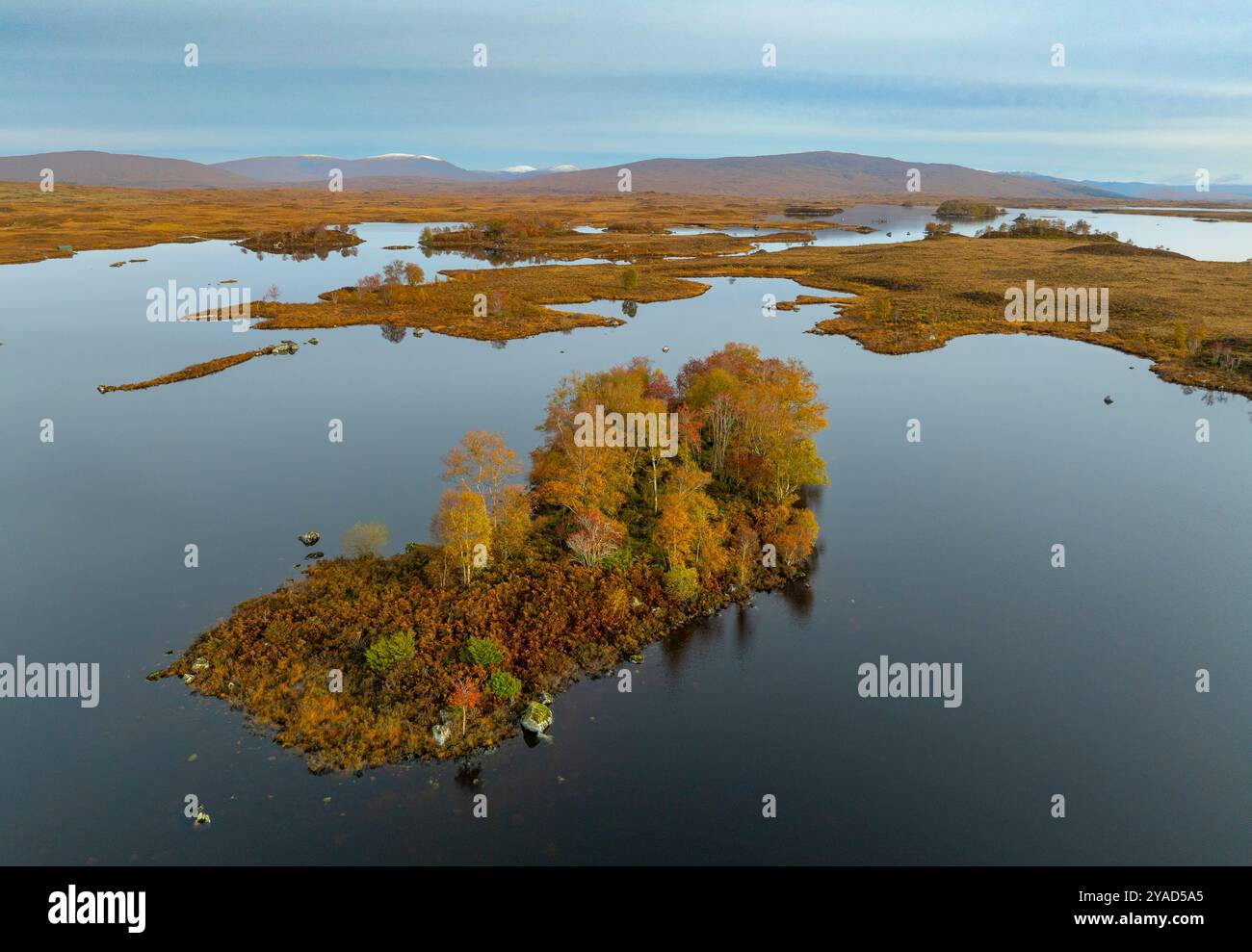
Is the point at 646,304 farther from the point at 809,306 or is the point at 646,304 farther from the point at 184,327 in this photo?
the point at 184,327

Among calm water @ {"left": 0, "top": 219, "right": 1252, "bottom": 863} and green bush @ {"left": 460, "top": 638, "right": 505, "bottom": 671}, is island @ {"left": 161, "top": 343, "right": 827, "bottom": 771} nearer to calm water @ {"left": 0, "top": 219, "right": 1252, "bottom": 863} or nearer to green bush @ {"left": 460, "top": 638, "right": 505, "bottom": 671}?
green bush @ {"left": 460, "top": 638, "right": 505, "bottom": 671}

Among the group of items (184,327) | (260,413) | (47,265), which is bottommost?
(260,413)

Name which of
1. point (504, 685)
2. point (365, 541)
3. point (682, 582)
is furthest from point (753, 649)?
point (365, 541)

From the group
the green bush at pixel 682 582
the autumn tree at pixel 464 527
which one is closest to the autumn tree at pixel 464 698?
the autumn tree at pixel 464 527

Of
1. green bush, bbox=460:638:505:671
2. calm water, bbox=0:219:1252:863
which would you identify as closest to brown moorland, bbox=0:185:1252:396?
calm water, bbox=0:219:1252:863

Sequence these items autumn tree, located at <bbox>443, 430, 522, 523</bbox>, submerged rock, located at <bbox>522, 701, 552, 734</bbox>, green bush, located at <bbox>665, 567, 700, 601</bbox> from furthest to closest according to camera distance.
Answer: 1. autumn tree, located at <bbox>443, 430, 522, 523</bbox>
2. green bush, located at <bbox>665, 567, 700, 601</bbox>
3. submerged rock, located at <bbox>522, 701, 552, 734</bbox>

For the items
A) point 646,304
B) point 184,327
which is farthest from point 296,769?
point 646,304
